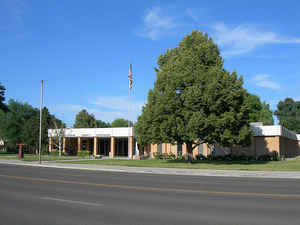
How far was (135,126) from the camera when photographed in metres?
35.9

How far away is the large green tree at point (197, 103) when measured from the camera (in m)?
29.6

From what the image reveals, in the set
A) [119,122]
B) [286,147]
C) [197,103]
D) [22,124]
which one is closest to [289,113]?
[286,147]

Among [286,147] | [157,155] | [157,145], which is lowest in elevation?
[157,155]

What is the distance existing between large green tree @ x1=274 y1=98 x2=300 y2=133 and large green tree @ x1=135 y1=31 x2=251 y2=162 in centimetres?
8061

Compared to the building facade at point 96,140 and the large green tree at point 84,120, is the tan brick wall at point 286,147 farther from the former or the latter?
the large green tree at point 84,120

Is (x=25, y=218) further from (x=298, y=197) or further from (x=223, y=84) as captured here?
(x=223, y=84)

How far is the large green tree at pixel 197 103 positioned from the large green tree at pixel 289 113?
8061cm

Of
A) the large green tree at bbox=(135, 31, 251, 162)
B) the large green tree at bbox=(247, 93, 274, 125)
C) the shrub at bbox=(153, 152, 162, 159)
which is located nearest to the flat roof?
the shrub at bbox=(153, 152, 162, 159)

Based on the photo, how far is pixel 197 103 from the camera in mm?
30062

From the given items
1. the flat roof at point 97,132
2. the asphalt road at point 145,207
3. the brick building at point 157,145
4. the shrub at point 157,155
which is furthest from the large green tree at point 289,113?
the asphalt road at point 145,207

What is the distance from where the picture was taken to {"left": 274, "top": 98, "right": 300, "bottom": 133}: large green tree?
105 meters

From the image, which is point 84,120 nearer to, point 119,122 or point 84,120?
point 84,120

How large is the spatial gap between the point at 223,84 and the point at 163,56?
8.99 metres

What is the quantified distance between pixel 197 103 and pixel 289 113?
92.7m
